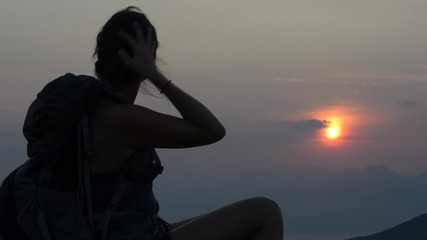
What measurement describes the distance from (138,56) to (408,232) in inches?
4238

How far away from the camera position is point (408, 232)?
110062 mm

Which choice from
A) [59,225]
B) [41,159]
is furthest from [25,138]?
[59,225]

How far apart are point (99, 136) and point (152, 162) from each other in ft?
1.06

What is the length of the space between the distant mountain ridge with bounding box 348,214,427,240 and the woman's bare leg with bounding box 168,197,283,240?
3831 inches

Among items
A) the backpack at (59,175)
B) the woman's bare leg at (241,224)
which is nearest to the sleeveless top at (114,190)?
the backpack at (59,175)

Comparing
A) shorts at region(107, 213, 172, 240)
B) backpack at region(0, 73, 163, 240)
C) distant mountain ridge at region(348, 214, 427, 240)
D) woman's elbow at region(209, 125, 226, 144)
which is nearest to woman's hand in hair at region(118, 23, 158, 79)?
backpack at region(0, 73, 163, 240)

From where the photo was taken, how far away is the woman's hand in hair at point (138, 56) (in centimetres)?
546

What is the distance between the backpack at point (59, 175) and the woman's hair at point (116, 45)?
6.6 inches

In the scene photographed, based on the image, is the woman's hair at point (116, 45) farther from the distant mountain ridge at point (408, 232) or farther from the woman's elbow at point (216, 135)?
the distant mountain ridge at point (408, 232)

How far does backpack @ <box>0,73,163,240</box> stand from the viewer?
526 cm

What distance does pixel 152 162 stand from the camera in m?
5.46

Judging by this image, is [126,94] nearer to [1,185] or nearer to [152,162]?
[152,162]

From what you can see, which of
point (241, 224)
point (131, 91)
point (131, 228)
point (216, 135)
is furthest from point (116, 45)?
point (241, 224)

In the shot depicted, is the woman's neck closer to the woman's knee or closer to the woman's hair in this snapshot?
the woman's hair
